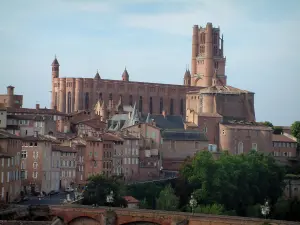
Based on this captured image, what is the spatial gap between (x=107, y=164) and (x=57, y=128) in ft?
53.9

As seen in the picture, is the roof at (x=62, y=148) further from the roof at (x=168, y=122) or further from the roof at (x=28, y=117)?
the roof at (x=168, y=122)

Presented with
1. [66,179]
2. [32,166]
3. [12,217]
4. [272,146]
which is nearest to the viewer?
[12,217]

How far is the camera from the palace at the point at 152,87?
134875mm

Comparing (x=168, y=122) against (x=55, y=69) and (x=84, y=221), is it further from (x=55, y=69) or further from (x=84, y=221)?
(x=84, y=221)

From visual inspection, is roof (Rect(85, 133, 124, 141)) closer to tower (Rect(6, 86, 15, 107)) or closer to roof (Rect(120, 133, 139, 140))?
roof (Rect(120, 133, 139, 140))

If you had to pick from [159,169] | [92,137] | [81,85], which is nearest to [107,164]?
[92,137]

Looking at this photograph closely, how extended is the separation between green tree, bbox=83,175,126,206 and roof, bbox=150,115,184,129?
3622cm

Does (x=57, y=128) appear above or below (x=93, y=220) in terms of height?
above

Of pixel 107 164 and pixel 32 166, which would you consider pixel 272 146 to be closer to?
pixel 107 164

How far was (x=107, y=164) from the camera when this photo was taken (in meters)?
95.1

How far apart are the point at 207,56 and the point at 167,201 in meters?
65.8

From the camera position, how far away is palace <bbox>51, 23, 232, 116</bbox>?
443ft

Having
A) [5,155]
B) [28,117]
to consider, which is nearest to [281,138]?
[28,117]

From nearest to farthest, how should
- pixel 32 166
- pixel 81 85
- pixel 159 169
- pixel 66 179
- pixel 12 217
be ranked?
pixel 12 217
pixel 32 166
pixel 66 179
pixel 159 169
pixel 81 85
